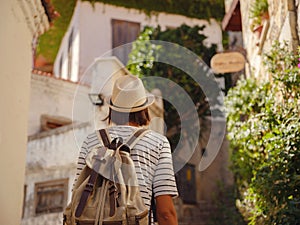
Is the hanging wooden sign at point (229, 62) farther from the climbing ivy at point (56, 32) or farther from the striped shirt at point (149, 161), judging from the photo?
the climbing ivy at point (56, 32)

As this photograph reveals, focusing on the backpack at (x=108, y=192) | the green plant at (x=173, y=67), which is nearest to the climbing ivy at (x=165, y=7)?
the green plant at (x=173, y=67)

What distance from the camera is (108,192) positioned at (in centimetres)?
272

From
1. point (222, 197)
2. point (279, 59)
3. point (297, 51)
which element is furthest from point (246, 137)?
point (222, 197)

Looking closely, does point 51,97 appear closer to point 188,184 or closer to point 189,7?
point 188,184

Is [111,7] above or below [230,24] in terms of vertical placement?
above

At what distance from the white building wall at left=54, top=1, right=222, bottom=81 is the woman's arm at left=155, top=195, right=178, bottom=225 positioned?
1303 centimetres

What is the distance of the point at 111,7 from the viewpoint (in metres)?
16.6

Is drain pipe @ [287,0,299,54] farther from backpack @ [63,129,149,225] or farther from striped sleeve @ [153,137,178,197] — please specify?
backpack @ [63,129,149,225]

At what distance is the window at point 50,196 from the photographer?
9.95 m

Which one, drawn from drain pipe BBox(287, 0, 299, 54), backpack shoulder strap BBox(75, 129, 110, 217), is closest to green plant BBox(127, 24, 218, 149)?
drain pipe BBox(287, 0, 299, 54)

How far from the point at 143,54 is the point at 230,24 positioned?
3803 mm

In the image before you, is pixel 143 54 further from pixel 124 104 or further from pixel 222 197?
pixel 124 104

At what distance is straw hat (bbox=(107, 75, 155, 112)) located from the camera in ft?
10.5

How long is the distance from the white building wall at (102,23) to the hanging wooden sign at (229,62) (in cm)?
611
